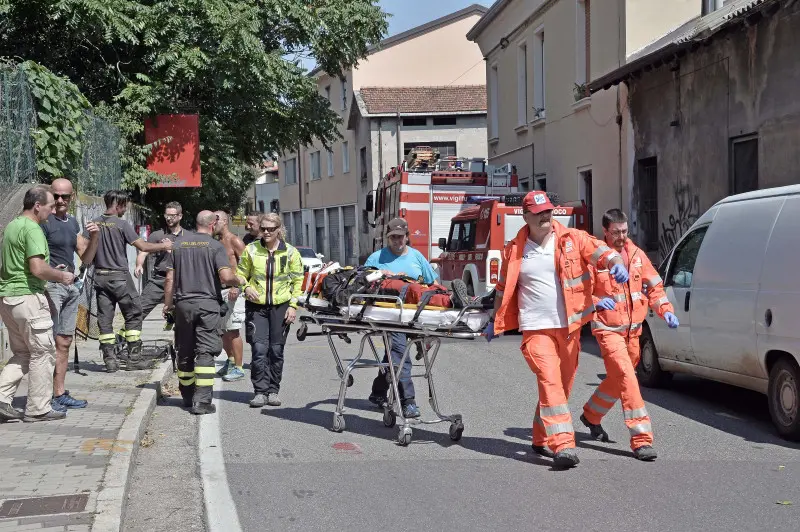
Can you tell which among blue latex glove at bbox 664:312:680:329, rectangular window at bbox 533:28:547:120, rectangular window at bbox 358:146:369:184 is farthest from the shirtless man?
rectangular window at bbox 358:146:369:184

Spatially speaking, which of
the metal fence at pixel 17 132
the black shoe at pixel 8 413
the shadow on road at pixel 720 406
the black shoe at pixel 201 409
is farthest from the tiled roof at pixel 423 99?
the black shoe at pixel 8 413

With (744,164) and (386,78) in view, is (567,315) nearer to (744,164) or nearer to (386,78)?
(744,164)

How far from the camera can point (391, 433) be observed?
307 inches

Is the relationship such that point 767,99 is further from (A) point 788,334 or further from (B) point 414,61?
(B) point 414,61

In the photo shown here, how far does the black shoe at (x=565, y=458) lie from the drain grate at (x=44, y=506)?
2.98 m

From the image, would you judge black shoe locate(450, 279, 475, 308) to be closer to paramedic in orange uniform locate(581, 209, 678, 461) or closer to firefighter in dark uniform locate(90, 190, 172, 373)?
paramedic in orange uniform locate(581, 209, 678, 461)

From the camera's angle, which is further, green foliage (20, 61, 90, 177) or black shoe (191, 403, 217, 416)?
green foliage (20, 61, 90, 177)

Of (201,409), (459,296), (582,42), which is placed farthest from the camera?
(582,42)

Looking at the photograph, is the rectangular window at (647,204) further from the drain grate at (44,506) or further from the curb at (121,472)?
the drain grate at (44,506)

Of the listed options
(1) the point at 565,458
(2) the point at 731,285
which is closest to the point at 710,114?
(2) the point at 731,285

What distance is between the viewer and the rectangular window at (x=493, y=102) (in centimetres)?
2938

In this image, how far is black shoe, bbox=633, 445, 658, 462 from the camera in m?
6.68

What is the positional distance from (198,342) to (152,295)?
3.12m

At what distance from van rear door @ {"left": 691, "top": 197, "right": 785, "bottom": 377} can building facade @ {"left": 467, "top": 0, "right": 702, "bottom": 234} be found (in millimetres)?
10406
